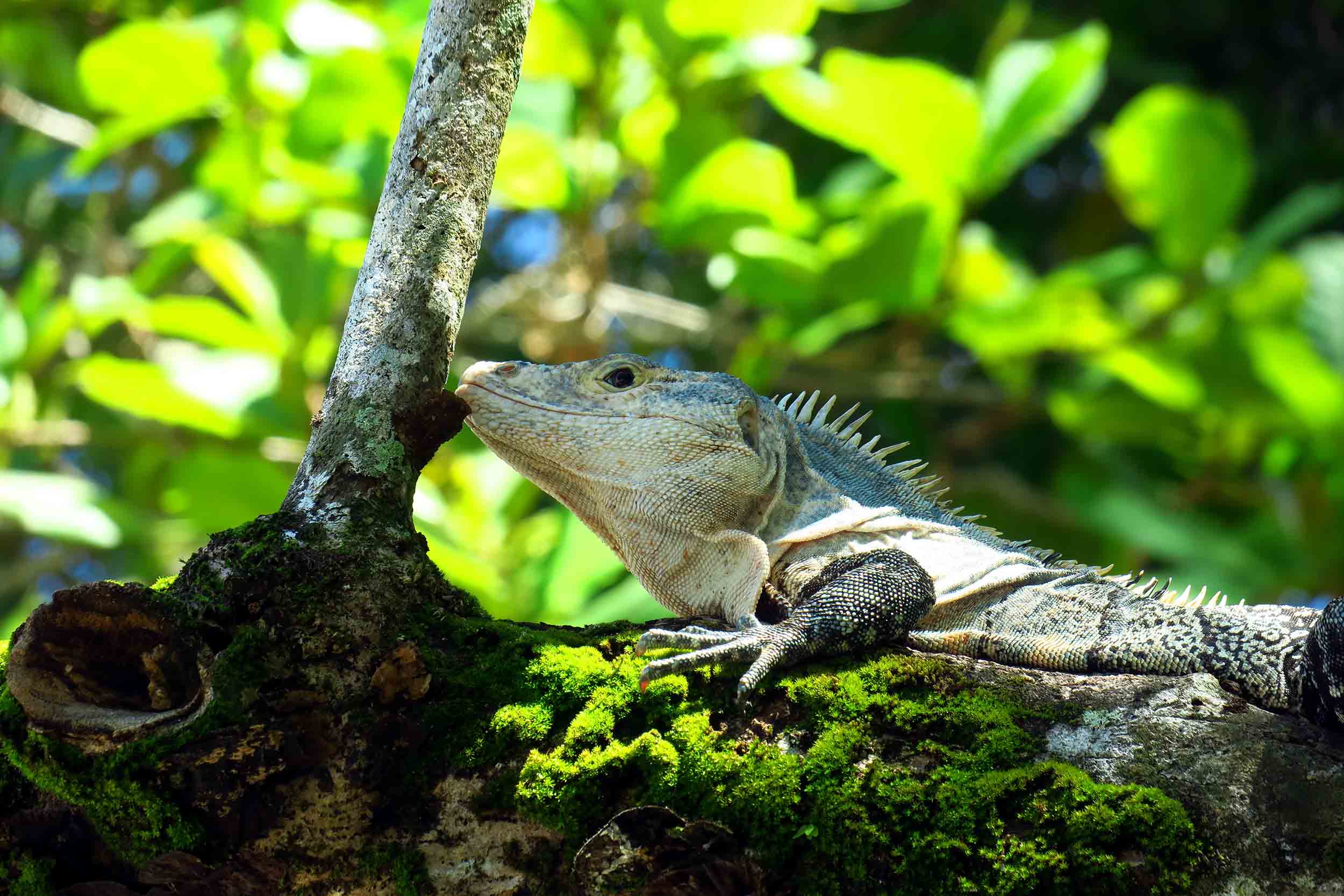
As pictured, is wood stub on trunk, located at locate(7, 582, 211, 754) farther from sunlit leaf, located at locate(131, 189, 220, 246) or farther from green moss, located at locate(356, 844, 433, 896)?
sunlit leaf, located at locate(131, 189, 220, 246)

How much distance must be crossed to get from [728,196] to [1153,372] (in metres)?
2.77

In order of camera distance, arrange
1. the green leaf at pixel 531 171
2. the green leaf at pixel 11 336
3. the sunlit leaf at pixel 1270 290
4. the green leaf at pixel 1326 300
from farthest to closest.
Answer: the sunlit leaf at pixel 1270 290, the green leaf at pixel 1326 300, the green leaf at pixel 11 336, the green leaf at pixel 531 171

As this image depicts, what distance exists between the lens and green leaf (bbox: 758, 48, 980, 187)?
5.88 m

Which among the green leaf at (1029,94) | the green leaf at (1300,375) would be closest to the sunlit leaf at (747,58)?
the green leaf at (1029,94)

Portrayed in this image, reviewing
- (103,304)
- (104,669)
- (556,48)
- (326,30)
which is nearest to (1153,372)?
(556,48)

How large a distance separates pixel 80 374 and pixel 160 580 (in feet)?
10.0

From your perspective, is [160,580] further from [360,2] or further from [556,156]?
[360,2]

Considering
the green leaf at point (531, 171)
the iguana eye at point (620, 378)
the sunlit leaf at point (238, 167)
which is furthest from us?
the sunlit leaf at point (238, 167)

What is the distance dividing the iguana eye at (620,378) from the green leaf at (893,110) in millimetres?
2293

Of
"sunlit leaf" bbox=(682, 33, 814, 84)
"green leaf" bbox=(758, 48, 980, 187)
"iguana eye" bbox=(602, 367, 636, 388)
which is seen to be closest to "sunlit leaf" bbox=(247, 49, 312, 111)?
"sunlit leaf" bbox=(682, 33, 814, 84)

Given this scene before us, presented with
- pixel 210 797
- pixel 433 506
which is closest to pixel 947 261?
pixel 433 506

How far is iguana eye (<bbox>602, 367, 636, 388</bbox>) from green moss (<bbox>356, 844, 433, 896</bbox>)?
211 centimetres

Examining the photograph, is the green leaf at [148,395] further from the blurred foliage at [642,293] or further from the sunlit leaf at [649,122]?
the sunlit leaf at [649,122]

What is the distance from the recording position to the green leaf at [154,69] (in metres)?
5.95
